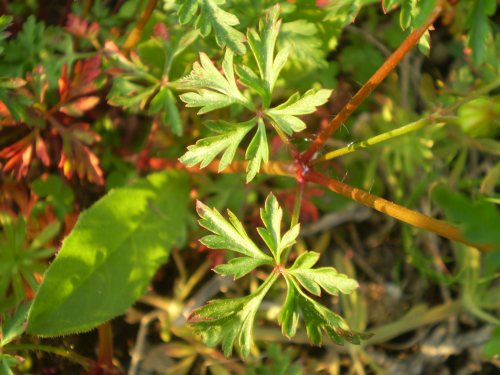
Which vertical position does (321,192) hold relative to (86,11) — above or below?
below

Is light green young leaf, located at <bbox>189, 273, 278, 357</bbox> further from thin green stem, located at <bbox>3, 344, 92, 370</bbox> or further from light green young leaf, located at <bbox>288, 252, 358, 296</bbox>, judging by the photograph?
thin green stem, located at <bbox>3, 344, 92, 370</bbox>

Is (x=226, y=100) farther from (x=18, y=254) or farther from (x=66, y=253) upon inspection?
(x=18, y=254)

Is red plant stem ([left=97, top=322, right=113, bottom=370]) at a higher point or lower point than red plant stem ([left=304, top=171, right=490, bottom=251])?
lower

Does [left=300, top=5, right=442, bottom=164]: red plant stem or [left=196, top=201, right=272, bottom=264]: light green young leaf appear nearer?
[left=300, top=5, right=442, bottom=164]: red plant stem

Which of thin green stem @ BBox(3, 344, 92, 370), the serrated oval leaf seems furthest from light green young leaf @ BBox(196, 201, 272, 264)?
thin green stem @ BBox(3, 344, 92, 370)

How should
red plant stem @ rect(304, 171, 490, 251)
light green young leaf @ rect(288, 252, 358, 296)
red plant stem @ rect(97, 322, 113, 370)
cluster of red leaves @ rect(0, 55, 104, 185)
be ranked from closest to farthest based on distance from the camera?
red plant stem @ rect(304, 171, 490, 251)
light green young leaf @ rect(288, 252, 358, 296)
cluster of red leaves @ rect(0, 55, 104, 185)
red plant stem @ rect(97, 322, 113, 370)

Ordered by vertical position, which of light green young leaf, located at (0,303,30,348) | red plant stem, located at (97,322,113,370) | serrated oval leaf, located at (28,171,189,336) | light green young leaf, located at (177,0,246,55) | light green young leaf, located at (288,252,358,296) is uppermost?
light green young leaf, located at (177,0,246,55)

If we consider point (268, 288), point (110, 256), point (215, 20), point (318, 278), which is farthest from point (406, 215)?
point (110, 256)

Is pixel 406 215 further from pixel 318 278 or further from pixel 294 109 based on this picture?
pixel 294 109

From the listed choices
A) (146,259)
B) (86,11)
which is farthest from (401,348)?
(86,11)
